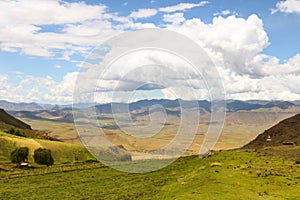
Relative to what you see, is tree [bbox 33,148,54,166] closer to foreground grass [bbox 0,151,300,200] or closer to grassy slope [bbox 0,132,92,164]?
grassy slope [bbox 0,132,92,164]

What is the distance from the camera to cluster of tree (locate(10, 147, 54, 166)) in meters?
149

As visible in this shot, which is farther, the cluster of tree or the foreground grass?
the cluster of tree

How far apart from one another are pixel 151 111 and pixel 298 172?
35.2 meters

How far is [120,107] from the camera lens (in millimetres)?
52781

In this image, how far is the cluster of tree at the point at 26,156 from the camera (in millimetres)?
148875

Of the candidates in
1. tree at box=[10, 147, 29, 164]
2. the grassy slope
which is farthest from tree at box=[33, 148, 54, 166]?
the grassy slope

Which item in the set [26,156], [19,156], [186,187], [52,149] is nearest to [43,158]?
[26,156]

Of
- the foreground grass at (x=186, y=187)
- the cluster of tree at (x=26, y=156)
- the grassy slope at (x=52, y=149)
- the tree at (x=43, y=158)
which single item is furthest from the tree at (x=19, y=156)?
the foreground grass at (x=186, y=187)

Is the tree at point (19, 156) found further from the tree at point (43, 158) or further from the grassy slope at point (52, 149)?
the grassy slope at point (52, 149)

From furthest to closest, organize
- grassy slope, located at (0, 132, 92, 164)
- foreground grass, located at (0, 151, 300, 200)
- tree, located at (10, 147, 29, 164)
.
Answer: grassy slope, located at (0, 132, 92, 164), tree, located at (10, 147, 29, 164), foreground grass, located at (0, 151, 300, 200)

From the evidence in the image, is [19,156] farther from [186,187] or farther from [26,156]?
[186,187]

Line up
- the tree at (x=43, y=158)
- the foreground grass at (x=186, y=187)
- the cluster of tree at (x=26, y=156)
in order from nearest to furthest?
1. the foreground grass at (x=186, y=187)
2. the cluster of tree at (x=26, y=156)
3. the tree at (x=43, y=158)

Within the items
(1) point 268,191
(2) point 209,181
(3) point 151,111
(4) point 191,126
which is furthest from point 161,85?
(1) point 268,191

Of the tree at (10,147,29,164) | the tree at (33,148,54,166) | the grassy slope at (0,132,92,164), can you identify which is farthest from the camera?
the grassy slope at (0,132,92,164)
